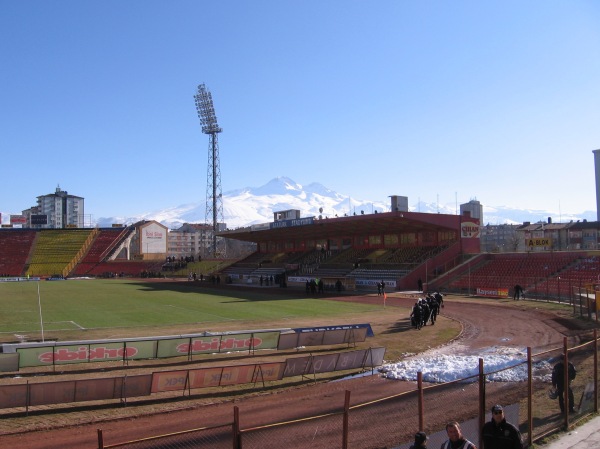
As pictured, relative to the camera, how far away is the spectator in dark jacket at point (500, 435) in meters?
6.80

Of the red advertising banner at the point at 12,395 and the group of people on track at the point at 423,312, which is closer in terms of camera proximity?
the red advertising banner at the point at 12,395

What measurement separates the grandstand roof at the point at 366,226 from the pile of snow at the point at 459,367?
3342 centimetres

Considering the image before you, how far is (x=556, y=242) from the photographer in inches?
3696

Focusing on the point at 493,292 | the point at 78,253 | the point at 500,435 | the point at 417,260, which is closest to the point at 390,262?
the point at 417,260

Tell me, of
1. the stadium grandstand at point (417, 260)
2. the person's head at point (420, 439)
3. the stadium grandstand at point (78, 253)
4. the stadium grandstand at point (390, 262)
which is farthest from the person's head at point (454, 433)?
the stadium grandstand at point (78, 253)

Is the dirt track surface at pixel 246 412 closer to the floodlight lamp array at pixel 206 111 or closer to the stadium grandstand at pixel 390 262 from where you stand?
the stadium grandstand at pixel 390 262

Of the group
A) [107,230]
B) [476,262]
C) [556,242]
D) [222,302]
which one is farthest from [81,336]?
[107,230]

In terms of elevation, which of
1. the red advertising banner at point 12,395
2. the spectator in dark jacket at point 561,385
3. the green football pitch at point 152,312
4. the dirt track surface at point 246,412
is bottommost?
the dirt track surface at point 246,412

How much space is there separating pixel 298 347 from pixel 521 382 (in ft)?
28.4

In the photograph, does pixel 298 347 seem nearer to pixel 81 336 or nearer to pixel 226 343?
pixel 226 343

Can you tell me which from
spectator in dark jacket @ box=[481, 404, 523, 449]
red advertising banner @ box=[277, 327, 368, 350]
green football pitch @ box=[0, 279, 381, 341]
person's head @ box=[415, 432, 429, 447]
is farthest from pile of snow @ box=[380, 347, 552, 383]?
green football pitch @ box=[0, 279, 381, 341]

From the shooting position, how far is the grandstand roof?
5128 centimetres

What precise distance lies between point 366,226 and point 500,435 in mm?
52160

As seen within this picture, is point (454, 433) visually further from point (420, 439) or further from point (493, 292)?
point (493, 292)
